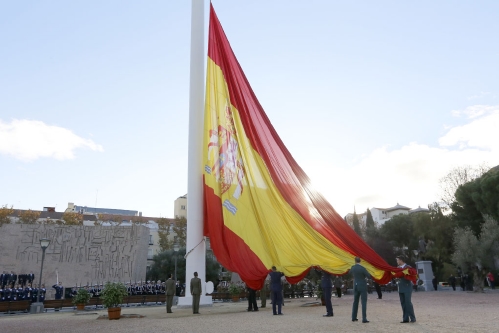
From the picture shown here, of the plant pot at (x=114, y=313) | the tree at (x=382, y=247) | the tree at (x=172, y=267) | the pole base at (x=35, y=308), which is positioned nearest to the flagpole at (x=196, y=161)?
the plant pot at (x=114, y=313)

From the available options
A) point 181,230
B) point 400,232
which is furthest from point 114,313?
point 181,230

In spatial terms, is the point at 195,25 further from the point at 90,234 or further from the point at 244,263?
the point at 90,234

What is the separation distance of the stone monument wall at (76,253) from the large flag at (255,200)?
24476mm

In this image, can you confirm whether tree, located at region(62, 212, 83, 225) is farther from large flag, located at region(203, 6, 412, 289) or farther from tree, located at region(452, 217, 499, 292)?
tree, located at region(452, 217, 499, 292)

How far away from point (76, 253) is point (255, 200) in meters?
27.7

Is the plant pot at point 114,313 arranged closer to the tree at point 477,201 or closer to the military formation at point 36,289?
the military formation at point 36,289

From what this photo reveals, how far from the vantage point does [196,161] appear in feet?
61.6

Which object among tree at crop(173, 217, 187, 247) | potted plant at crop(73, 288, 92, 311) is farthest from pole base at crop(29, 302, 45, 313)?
tree at crop(173, 217, 187, 247)

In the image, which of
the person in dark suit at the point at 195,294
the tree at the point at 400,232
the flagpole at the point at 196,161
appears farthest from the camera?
the tree at the point at 400,232

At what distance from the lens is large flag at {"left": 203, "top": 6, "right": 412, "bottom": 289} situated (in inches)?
623

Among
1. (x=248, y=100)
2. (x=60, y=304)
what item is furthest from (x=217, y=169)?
(x=60, y=304)

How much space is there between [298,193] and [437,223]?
1360 inches

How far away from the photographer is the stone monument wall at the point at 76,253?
123 ft

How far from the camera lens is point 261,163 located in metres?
17.7
